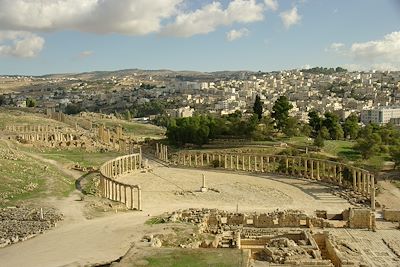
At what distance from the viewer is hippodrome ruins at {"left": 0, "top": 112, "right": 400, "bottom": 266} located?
80.6ft

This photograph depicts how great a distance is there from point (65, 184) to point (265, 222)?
1697cm

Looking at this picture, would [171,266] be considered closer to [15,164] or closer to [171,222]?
[171,222]

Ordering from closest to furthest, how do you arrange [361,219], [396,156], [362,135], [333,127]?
[361,219] < [396,156] < [362,135] < [333,127]

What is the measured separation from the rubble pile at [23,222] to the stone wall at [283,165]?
25808 millimetres

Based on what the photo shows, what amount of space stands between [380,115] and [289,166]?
73240 mm

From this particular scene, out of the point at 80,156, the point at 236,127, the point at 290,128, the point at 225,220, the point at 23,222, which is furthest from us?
the point at 236,127

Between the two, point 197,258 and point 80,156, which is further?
point 80,156

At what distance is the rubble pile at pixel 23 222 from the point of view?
27.2m

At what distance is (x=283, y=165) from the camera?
57031mm

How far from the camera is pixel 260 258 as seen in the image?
25.1 m

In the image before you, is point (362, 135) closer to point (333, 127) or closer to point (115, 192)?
point (333, 127)

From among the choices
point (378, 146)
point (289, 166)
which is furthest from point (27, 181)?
point (378, 146)

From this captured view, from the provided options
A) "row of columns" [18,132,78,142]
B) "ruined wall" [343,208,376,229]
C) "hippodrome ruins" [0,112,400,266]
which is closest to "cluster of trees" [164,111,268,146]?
"hippodrome ruins" [0,112,400,266]

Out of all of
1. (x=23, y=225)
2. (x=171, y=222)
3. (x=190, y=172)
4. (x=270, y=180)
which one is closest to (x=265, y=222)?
(x=171, y=222)
